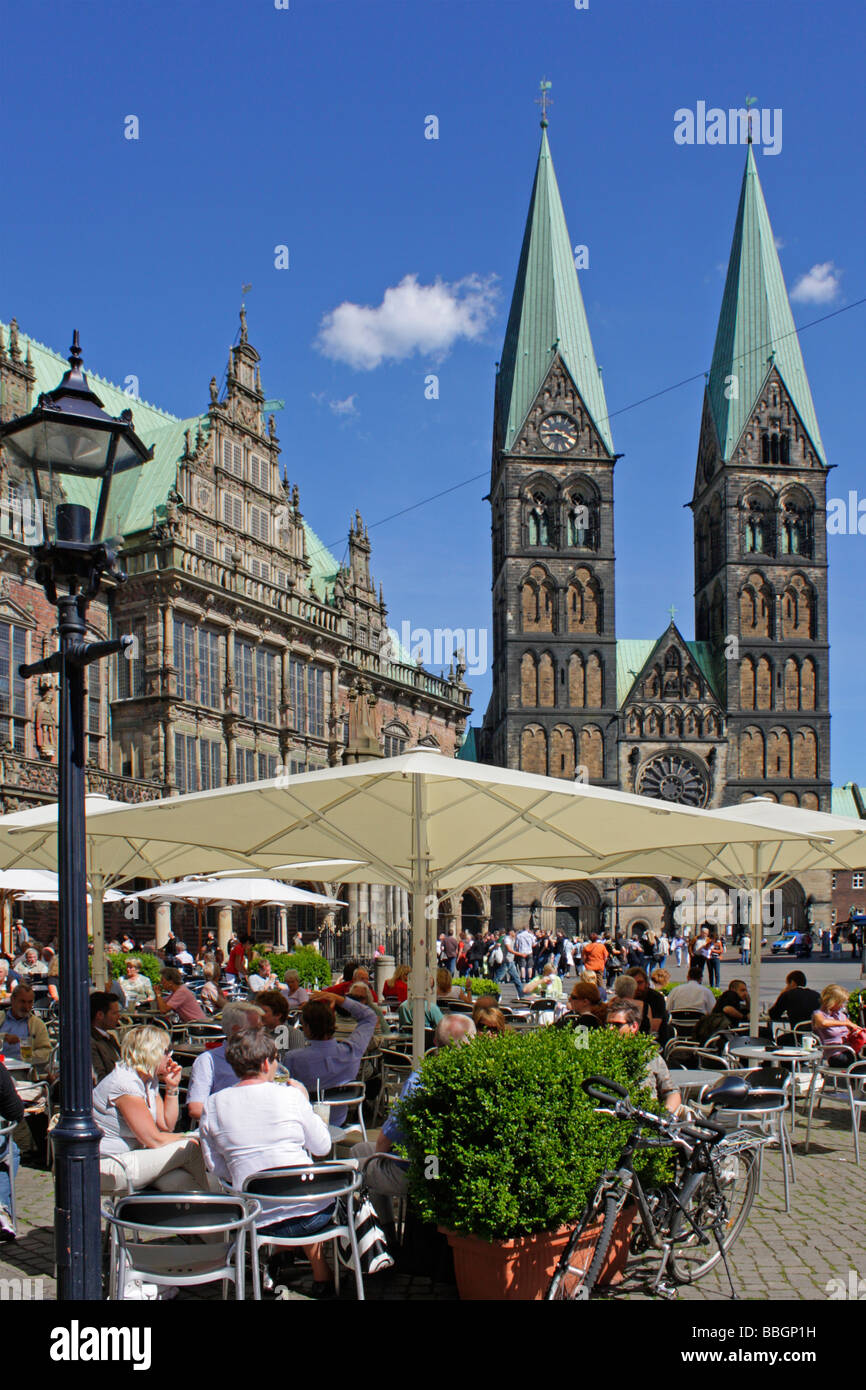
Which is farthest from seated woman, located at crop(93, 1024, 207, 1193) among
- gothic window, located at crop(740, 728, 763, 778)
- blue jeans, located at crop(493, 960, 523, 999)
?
gothic window, located at crop(740, 728, 763, 778)

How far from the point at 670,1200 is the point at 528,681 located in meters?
58.9

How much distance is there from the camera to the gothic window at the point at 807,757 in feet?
214

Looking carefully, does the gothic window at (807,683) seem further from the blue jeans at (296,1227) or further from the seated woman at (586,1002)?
the blue jeans at (296,1227)

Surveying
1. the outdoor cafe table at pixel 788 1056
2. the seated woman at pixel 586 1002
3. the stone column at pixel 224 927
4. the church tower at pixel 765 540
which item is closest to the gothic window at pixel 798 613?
the church tower at pixel 765 540

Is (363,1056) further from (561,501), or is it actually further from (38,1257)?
(561,501)

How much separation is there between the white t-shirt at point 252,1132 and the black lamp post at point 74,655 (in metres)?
0.72

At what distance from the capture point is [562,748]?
6369 cm

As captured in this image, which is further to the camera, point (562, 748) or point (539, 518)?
point (539, 518)

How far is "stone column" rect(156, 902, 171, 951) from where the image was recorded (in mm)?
28328

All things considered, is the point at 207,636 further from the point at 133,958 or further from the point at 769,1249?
the point at 769,1249

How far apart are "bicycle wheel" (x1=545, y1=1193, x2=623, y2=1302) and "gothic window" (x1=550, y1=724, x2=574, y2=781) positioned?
58.2m

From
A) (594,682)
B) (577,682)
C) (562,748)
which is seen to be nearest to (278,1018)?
(562,748)

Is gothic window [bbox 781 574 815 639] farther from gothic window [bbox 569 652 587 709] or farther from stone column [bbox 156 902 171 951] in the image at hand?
stone column [bbox 156 902 171 951]
